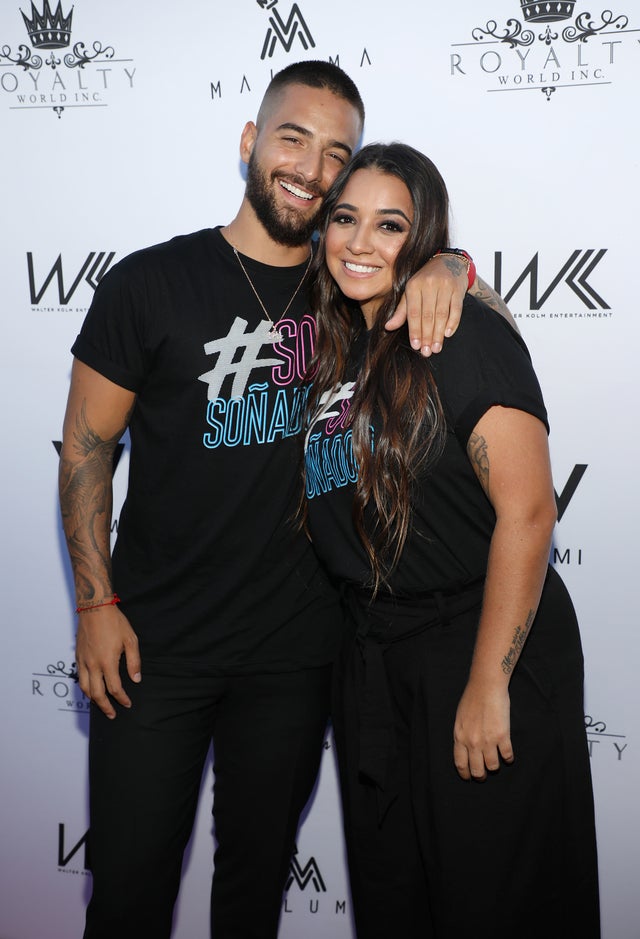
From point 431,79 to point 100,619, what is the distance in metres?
1.42

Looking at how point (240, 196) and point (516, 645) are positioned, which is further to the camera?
point (240, 196)

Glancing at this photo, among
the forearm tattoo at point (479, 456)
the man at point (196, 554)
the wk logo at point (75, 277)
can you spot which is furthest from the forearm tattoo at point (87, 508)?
the forearm tattoo at point (479, 456)

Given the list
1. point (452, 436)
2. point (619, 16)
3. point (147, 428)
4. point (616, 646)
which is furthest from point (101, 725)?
point (619, 16)

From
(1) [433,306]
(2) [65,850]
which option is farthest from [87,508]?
(2) [65,850]

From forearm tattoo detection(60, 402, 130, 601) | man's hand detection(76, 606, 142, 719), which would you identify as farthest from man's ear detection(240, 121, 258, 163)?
man's hand detection(76, 606, 142, 719)

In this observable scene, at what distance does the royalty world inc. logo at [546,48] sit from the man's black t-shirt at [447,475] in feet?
2.56

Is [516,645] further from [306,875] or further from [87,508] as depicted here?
[306,875]

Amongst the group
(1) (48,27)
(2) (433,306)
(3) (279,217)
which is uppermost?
(1) (48,27)

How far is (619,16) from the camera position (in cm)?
184

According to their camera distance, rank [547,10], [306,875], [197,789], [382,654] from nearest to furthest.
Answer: [382,654] → [197,789] → [547,10] → [306,875]

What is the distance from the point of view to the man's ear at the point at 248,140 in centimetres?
188

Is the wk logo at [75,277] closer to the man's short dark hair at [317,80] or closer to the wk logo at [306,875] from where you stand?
the man's short dark hair at [317,80]

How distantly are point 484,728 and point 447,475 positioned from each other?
1.37 feet

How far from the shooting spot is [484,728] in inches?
53.5
